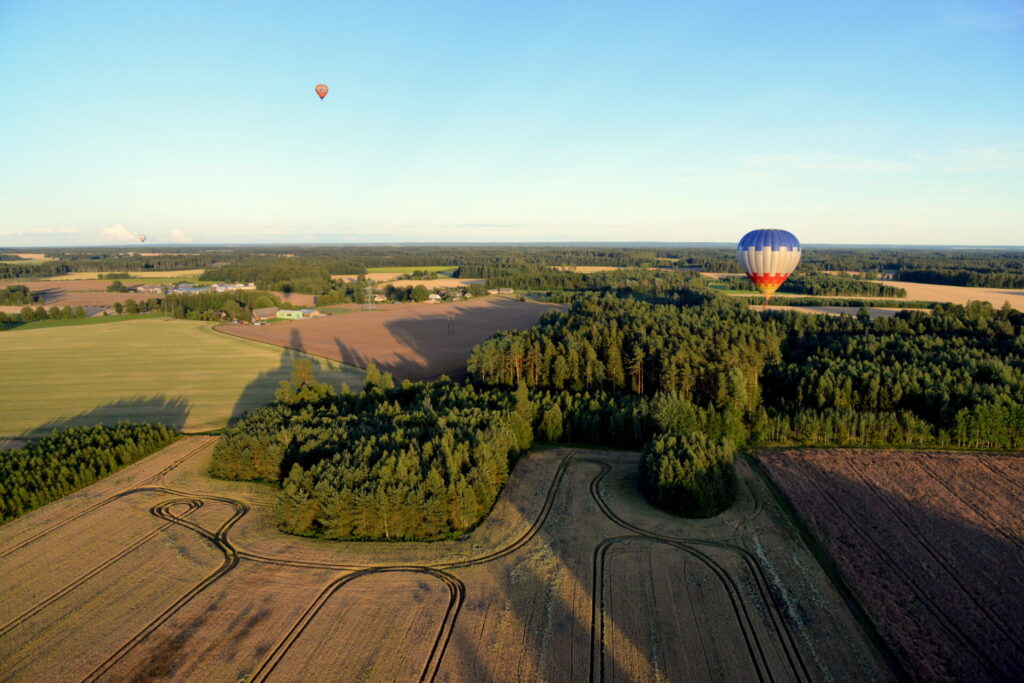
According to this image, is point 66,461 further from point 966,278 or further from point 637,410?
point 966,278

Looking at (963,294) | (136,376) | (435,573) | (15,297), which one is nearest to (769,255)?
(435,573)

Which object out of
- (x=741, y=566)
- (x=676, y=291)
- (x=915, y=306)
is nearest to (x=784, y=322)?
(x=676, y=291)

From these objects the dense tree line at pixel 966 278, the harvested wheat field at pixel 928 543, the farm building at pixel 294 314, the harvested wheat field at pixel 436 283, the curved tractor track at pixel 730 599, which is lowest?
the curved tractor track at pixel 730 599

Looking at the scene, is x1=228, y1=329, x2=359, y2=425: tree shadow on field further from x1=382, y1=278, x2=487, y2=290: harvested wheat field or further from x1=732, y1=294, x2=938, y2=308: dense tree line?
x1=732, y1=294, x2=938, y2=308: dense tree line

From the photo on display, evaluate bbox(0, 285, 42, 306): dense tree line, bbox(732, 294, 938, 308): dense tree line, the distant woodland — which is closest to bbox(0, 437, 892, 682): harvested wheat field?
the distant woodland

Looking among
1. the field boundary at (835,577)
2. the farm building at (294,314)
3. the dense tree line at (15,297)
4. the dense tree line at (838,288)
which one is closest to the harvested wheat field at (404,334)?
the farm building at (294,314)

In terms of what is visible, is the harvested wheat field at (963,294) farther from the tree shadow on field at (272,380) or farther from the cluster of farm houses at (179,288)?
the cluster of farm houses at (179,288)

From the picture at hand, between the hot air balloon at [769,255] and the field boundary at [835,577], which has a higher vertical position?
the hot air balloon at [769,255]

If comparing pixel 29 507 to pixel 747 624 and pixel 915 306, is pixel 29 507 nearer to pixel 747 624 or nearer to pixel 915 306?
pixel 747 624
